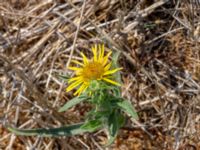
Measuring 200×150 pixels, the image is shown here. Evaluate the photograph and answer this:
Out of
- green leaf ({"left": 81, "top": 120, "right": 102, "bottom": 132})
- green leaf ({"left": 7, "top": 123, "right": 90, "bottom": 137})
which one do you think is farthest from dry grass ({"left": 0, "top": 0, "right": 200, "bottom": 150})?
green leaf ({"left": 81, "top": 120, "right": 102, "bottom": 132})

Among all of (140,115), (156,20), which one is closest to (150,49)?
(156,20)

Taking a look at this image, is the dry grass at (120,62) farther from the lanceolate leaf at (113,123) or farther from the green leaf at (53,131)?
the lanceolate leaf at (113,123)

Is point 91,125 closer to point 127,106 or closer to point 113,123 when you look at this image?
point 113,123

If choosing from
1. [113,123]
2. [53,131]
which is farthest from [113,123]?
[53,131]

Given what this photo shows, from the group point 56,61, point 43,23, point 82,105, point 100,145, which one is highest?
point 43,23

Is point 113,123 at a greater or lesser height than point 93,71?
lesser

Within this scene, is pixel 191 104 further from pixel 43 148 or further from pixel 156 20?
pixel 43 148
